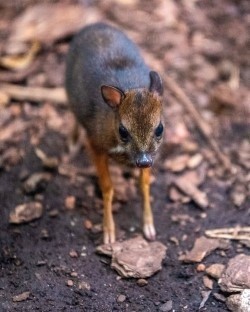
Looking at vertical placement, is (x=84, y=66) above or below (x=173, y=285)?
above

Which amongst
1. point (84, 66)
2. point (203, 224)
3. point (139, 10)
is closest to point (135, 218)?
point (203, 224)

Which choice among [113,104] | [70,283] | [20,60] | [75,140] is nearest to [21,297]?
[70,283]

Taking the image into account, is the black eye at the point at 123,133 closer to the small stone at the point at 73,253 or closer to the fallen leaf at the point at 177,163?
the small stone at the point at 73,253

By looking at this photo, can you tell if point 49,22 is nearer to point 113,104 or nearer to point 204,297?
point 113,104

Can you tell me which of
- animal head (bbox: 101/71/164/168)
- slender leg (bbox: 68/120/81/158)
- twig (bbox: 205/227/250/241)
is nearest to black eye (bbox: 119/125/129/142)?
animal head (bbox: 101/71/164/168)

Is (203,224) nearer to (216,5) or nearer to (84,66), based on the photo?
(84,66)

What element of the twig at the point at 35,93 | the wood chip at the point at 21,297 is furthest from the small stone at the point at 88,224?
the twig at the point at 35,93
